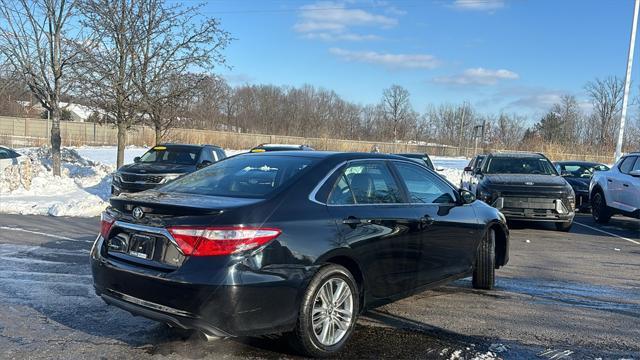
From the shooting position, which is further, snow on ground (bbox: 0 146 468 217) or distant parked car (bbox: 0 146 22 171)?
distant parked car (bbox: 0 146 22 171)

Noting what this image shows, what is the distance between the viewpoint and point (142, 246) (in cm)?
395

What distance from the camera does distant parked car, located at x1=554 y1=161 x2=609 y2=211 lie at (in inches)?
658

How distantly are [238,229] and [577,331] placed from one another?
3.35 m

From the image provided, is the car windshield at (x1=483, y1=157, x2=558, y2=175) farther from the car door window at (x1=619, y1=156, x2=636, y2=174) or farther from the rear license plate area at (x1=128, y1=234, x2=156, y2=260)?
the rear license plate area at (x1=128, y1=234, x2=156, y2=260)

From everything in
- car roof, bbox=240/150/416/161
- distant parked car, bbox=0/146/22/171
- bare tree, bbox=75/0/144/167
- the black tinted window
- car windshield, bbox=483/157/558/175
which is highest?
bare tree, bbox=75/0/144/167

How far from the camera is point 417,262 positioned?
200 inches

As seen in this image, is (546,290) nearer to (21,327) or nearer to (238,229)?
(238,229)

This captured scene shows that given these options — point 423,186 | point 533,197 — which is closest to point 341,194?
point 423,186

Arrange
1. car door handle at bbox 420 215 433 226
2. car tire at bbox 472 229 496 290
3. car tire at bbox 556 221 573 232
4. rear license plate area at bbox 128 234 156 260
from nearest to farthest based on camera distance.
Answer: rear license plate area at bbox 128 234 156 260
car door handle at bbox 420 215 433 226
car tire at bbox 472 229 496 290
car tire at bbox 556 221 573 232

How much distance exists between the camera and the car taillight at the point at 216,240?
3.65 metres

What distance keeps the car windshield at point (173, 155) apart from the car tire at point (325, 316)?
1068cm

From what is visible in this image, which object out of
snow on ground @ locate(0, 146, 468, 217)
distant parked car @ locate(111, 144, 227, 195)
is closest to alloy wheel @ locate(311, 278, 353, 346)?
distant parked car @ locate(111, 144, 227, 195)

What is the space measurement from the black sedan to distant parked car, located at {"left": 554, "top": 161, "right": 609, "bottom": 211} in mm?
10570

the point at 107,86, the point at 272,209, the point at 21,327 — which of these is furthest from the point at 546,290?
the point at 107,86
